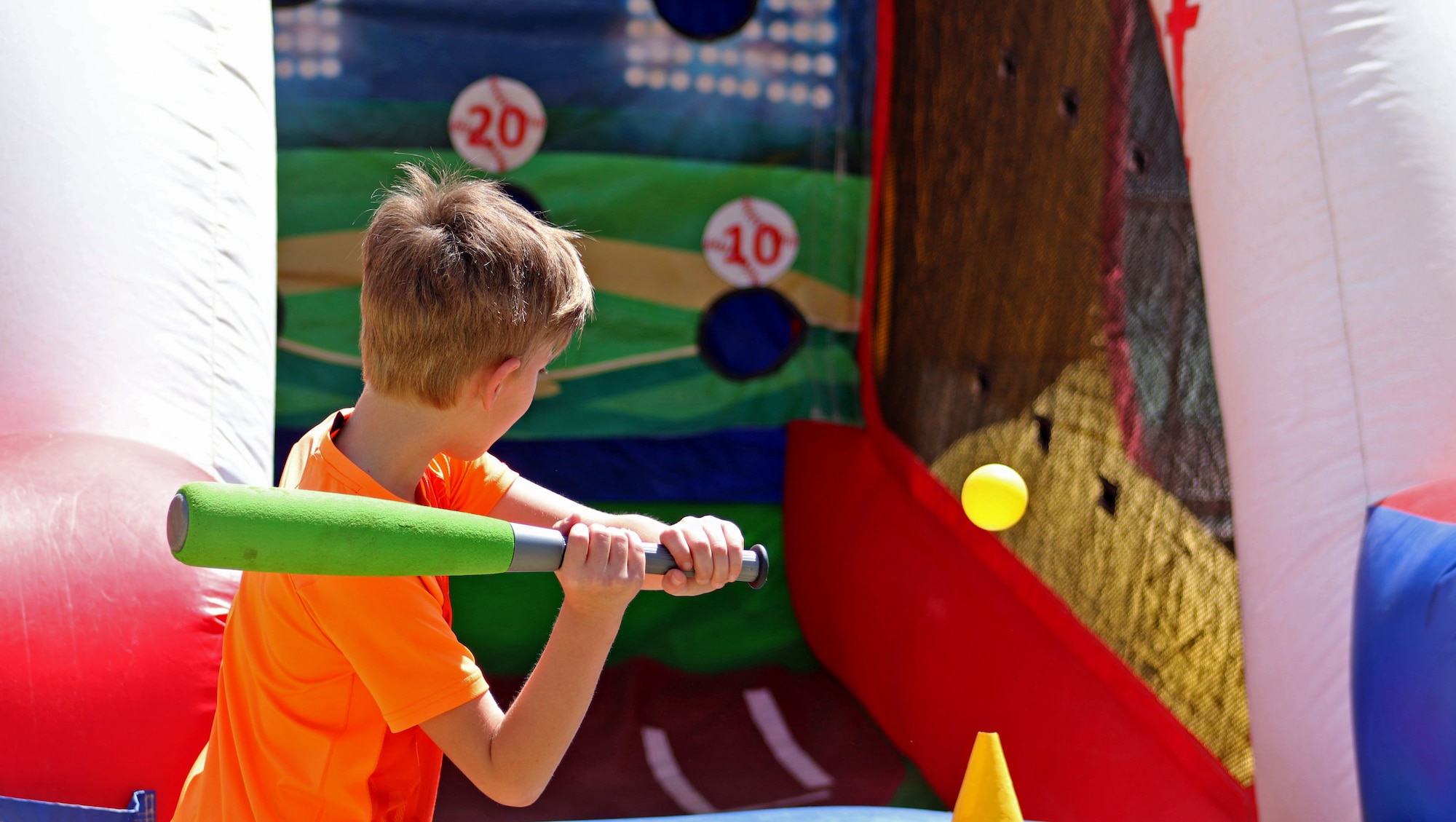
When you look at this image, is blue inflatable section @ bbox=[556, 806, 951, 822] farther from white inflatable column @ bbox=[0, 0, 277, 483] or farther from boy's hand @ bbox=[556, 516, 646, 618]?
white inflatable column @ bbox=[0, 0, 277, 483]

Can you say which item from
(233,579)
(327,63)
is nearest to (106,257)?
(233,579)

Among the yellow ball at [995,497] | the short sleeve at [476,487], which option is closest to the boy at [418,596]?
the short sleeve at [476,487]

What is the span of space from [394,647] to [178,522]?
6.6 inches

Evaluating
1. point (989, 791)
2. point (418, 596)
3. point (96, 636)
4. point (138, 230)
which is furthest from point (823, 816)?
point (138, 230)

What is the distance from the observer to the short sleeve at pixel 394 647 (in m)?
0.68

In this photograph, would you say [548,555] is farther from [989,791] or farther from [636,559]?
[989,791]

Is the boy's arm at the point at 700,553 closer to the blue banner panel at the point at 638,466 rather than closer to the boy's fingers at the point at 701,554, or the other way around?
the boy's fingers at the point at 701,554

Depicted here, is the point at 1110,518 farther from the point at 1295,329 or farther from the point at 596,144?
the point at 596,144

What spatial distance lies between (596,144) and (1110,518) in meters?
0.96

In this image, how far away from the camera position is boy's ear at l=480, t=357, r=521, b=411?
2.38 feet

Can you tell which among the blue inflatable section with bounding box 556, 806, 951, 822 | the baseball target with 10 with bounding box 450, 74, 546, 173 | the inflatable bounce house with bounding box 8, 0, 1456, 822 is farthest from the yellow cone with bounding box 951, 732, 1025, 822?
the baseball target with 10 with bounding box 450, 74, 546, 173

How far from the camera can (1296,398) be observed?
936mm

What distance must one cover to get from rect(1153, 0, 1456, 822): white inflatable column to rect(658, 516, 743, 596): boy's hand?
1.52ft

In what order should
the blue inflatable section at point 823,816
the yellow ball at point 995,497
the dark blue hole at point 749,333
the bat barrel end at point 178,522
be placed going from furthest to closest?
the dark blue hole at point 749,333 < the yellow ball at point 995,497 < the blue inflatable section at point 823,816 < the bat barrel end at point 178,522
